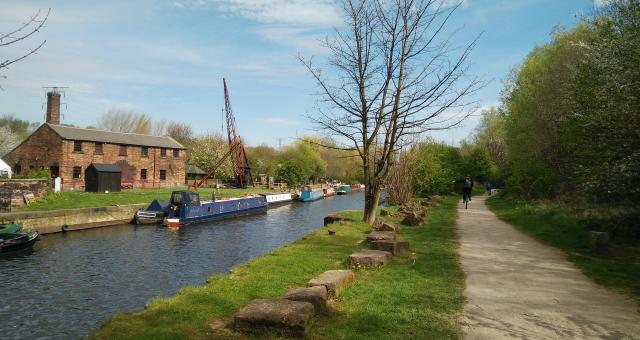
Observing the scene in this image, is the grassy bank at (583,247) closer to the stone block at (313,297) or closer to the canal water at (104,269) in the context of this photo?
the stone block at (313,297)

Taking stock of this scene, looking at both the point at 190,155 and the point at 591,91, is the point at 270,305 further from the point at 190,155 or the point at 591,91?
the point at 190,155

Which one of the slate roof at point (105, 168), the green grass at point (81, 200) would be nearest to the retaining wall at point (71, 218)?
the green grass at point (81, 200)

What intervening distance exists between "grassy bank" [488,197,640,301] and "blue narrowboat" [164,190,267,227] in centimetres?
1936

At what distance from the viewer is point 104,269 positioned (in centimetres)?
1579

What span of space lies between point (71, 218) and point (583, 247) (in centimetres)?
2408

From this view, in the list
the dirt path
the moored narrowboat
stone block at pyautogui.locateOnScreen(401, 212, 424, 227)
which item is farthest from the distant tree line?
the moored narrowboat

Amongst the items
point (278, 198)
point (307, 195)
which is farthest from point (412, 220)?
point (307, 195)

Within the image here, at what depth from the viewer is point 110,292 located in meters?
12.8

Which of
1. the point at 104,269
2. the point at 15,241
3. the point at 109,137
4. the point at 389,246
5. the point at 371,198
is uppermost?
the point at 109,137

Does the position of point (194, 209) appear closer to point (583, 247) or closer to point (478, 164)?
point (583, 247)

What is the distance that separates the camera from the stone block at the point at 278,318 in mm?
4793

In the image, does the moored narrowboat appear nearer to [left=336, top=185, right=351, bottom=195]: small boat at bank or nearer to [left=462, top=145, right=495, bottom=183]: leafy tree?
[left=462, top=145, right=495, bottom=183]: leafy tree

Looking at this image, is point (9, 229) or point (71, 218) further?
point (71, 218)

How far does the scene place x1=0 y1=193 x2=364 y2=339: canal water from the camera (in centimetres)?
1070
